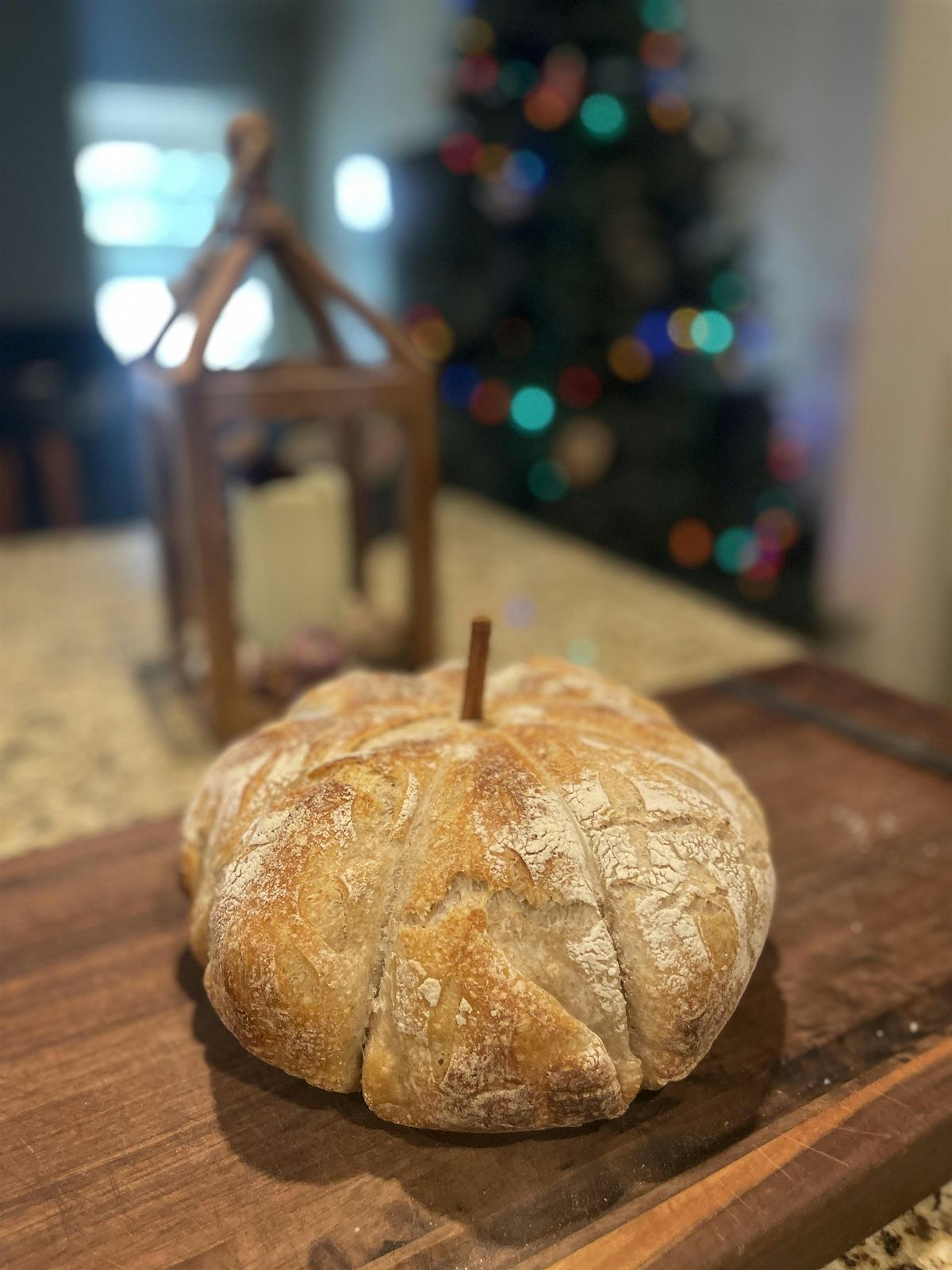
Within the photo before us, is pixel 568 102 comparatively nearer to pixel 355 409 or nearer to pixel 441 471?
pixel 441 471

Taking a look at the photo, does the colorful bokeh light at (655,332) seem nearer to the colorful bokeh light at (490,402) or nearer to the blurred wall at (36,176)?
the colorful bokeh light at (490,402)

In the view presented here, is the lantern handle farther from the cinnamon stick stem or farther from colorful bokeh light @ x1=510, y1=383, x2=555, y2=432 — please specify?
colorful bokeh light @ x1=510, y1=383, x2=555, y2=432

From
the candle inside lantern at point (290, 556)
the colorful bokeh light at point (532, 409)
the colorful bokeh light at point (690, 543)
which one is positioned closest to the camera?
the candle inside lantern at point (290, 556)

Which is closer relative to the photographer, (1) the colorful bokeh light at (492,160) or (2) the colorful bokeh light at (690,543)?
(2) the colorful bokeh light at (690,543)

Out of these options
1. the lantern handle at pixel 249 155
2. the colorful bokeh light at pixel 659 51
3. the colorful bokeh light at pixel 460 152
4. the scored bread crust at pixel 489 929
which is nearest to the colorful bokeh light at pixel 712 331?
the colorful bokeh light at pixel 659 51

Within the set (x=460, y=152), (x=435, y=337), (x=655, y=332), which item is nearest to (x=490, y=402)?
(x=435, y=337)

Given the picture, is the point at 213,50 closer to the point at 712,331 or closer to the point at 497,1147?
the point at 712,331

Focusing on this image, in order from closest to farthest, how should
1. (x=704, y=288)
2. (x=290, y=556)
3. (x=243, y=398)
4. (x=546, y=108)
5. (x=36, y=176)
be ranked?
(x=243, y=398), (x=290, y=556), (x=704, y=288), (x=546, y=108), (x=36, y=176)
